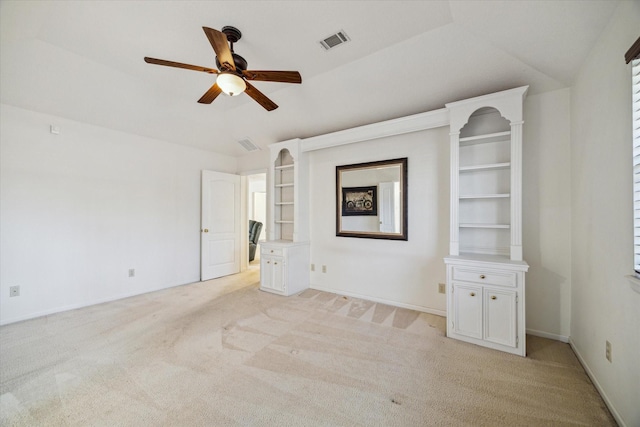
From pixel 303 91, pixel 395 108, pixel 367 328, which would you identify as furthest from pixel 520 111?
pixel 367 328

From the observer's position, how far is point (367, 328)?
9.16ft

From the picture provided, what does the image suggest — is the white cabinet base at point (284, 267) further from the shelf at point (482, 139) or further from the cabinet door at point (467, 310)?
the shelf at point (482, 139)

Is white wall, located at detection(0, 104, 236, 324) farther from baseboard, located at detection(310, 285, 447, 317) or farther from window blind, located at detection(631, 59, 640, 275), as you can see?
window blind, located at detection(631, 59, 640, 275)

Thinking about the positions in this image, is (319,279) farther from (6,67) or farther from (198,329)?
(6,67)

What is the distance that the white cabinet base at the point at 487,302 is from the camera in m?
2.26

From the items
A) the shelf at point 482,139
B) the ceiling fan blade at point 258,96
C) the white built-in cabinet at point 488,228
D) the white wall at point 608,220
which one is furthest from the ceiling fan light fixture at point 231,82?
the white wall at point 608,220

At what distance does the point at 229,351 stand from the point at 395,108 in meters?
3.34

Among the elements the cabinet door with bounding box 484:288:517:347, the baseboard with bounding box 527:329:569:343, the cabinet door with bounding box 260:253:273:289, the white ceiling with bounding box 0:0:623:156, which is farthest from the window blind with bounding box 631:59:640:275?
the cabinet door with bounding box 260:253:273:289

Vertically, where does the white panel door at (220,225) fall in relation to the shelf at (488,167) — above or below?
below

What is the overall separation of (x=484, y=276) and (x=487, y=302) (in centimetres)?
25

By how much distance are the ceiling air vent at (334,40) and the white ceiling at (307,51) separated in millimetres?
63

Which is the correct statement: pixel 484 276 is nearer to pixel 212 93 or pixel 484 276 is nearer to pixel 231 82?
pixel 231 82

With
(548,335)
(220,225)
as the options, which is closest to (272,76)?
(220,225)

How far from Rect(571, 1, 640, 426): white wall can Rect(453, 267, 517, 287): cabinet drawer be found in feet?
1.70
